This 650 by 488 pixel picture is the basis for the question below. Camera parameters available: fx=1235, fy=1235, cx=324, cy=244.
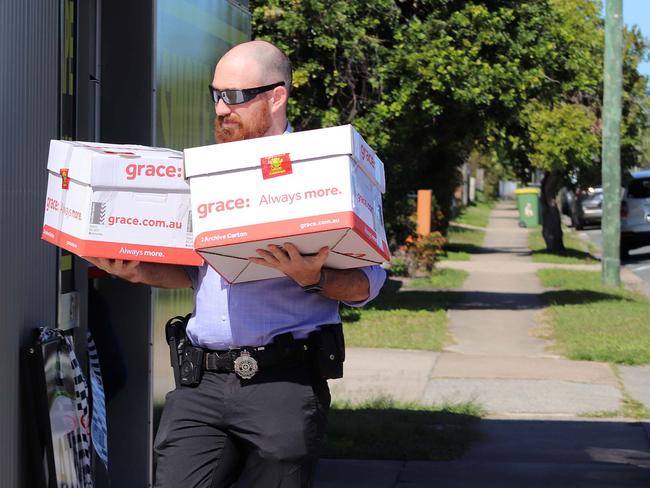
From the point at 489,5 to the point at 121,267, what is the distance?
36.6 ft

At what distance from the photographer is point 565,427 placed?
26.7 feet

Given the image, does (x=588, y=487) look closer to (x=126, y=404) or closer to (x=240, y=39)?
(x=126, y=404)

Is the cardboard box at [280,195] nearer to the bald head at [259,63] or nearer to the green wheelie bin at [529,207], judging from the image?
the bald head at [259,63]

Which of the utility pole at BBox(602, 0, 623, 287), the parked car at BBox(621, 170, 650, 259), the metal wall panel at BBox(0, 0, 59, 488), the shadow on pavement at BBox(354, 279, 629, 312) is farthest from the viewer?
the parked car at BBox(621, 170, 650, 259)

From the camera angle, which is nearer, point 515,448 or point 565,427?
point 515,448

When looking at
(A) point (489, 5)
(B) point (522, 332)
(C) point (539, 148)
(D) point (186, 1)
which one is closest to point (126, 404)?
(D) point (186, 1)

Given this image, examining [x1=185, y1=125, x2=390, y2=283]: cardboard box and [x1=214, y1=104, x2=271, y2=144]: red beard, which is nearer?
[x1=185, y1=125, x2=390, y2=283]: cardboard box

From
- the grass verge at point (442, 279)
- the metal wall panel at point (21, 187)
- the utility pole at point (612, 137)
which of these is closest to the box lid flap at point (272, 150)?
the metal wall panel at point (21, 187)

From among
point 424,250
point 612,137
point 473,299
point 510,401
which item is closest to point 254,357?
point 510,401

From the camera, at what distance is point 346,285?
337cm

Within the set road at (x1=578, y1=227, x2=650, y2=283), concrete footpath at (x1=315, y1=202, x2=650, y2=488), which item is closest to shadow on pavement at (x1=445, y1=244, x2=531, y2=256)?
road at (x1=578, y1=227, x2=650, y2=283)

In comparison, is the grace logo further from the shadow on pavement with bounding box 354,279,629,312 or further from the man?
the shadow on pavement with bounding box 354,279,629,312

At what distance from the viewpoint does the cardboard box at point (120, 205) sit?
357 cm

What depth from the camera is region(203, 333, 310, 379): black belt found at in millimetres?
3385
